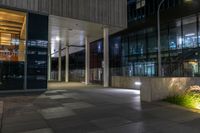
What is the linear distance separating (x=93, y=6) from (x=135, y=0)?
9.65 metres

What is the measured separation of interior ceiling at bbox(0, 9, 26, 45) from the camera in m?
15.8

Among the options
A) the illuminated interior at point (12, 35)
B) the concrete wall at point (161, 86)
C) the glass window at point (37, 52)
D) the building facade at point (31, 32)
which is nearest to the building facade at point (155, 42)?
the concrete wall at point (161, 86)

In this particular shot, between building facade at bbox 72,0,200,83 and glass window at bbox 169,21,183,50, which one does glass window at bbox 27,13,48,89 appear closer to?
building facade at bbox 72,0,200,83

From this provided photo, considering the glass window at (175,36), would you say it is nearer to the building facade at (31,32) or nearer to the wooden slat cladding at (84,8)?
the wooden slat cladding at (84,8)

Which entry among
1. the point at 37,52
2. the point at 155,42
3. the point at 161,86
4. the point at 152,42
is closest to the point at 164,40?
the point at 155,42

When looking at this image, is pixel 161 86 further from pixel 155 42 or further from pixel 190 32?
pixel 155 42

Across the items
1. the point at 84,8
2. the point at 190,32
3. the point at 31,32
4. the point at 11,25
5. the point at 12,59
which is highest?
the point at 84,8

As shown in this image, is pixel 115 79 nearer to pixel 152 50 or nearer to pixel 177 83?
pixel 152 50

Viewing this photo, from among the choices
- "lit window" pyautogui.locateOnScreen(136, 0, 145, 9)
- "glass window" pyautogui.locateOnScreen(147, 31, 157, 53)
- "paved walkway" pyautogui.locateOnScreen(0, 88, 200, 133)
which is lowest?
"paved walkway" pyautogui.locateOnScreen(0, 88, 200, 133)

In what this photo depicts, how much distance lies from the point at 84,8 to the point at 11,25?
7.11m

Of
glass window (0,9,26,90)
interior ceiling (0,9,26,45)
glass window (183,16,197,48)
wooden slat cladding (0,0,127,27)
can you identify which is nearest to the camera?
glass window (0,9,26,90)

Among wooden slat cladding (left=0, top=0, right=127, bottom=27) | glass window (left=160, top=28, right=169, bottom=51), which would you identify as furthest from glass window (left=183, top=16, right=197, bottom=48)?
wooden slat cladding (left=0, top=0, right=127, bottom=27)

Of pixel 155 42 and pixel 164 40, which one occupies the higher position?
pixel 164 40

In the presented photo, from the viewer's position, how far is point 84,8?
17.8m
